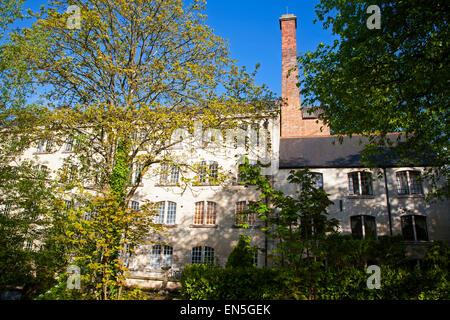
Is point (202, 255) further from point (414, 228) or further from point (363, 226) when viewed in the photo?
point (414, 228)

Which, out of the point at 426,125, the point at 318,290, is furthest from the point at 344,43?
the point at 318,290

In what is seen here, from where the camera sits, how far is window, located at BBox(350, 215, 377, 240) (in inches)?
732

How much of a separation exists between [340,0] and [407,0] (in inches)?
117

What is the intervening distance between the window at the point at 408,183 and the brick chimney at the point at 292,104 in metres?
8.85

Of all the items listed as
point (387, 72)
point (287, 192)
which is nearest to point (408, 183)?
point (287, 192)

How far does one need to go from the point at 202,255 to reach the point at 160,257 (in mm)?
3235

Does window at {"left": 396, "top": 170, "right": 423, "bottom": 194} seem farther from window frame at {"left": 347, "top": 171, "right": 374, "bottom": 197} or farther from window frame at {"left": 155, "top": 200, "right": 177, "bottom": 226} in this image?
window frame at {"left": 155, "top": 200, "right": 177, "bottom": 226}

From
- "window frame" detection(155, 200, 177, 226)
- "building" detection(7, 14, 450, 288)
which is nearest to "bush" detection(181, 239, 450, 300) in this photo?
"building" detection(7, 14, 450, 288)

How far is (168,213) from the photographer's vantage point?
2105 cm

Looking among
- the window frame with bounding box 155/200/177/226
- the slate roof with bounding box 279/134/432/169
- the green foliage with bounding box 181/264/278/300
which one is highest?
the slate roof with bounding box 279/134/432/169

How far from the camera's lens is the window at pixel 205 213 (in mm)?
20359

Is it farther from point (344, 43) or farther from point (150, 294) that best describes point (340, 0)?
point (150, 294)

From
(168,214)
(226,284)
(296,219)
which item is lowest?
(226,284)

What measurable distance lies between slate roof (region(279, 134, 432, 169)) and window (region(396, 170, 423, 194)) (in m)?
0.98
